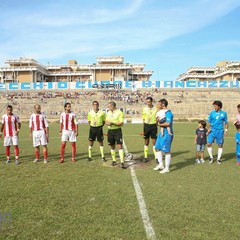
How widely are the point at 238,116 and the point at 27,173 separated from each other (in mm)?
7116

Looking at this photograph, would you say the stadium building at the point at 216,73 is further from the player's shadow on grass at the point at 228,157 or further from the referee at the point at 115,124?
the referee at the point at 115,124

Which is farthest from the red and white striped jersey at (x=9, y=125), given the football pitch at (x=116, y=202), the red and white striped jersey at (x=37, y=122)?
the football pitch at (x=116, y=202)

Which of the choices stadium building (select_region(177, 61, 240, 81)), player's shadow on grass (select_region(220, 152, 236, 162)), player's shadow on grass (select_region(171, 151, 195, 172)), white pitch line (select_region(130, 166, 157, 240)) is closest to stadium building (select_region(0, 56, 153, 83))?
stadium building (select_region(177, 61, 240, 81))

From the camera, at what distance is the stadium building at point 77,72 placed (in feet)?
267

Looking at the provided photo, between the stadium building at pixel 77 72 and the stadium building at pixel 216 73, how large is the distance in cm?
1550

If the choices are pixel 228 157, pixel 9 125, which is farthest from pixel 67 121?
pixel 228 157

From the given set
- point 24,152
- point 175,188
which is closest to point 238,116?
point 175,188

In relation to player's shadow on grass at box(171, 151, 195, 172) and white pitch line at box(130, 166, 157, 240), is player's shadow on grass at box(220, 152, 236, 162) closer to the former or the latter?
player's shadow on grass at box(171, 151, 195, 172)

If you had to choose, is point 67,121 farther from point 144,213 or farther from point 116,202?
point 144,213

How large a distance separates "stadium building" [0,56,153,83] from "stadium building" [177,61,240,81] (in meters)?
15.5

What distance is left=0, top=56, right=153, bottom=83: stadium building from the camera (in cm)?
8125

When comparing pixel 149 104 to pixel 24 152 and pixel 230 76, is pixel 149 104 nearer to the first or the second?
pixel 24 152

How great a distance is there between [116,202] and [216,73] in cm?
9303

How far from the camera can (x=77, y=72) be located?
8656 centimetres
